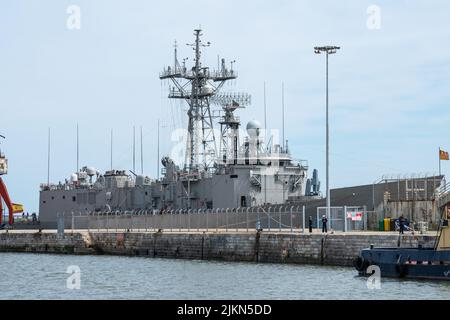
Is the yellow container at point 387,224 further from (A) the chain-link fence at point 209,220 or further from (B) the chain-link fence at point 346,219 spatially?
(A) the chain-link fence at point 209,220

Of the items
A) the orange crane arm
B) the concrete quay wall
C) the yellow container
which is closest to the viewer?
the concrete quay wall

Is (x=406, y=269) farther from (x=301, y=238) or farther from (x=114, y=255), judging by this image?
(x=114, y=255)

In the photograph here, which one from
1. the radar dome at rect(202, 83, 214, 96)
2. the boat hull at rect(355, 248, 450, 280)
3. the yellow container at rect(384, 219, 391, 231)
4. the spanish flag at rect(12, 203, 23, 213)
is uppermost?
the radar dome at rect(202, 83, 214, 96)

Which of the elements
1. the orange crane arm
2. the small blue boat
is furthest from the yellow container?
the orange crane arm

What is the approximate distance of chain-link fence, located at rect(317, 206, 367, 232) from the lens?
5074cm

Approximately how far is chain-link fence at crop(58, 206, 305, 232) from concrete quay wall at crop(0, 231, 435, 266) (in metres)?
2.67

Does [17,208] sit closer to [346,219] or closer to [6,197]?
[6,197]

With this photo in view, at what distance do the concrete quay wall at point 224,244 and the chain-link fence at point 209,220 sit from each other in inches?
105

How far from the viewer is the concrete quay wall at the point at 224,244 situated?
1777 inches

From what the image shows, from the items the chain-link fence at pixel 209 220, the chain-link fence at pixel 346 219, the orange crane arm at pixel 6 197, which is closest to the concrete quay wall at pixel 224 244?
the chain-link fence at pixel 209 220

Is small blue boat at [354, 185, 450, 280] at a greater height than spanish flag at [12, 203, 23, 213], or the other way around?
spanish flag at [12, 203, 23, 213]

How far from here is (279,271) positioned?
43125 millimetres

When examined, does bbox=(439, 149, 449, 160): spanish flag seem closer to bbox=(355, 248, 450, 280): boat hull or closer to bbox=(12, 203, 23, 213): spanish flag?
bbox=(355, 248, 450, 280): boat hull
